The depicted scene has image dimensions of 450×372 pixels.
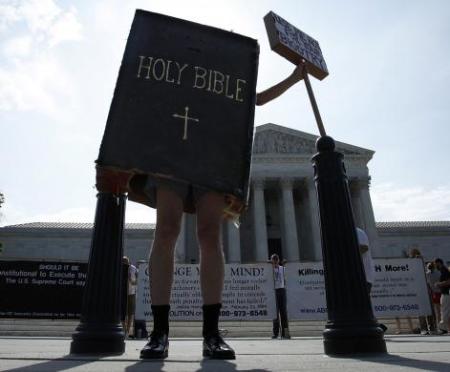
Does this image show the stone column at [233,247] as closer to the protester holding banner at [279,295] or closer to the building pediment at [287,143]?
the building pediment at [287,143]

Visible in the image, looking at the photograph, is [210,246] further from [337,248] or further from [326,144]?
[326,144]

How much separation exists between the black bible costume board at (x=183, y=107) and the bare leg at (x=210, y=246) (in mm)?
220

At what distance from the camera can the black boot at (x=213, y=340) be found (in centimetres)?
229

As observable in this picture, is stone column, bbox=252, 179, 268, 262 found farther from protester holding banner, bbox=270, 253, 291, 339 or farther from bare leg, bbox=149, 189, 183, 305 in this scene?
bare leg, bbox=149, 189, 183, 305

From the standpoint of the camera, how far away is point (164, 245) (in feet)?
8.43

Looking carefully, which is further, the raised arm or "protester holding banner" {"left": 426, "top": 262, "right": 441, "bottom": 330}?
"protester holding banner" {"left": 426, "top": 262, "right": 441, "bottom": 330}

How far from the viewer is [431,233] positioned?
41781 mm

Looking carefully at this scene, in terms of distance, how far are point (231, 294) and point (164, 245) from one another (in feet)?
28.2

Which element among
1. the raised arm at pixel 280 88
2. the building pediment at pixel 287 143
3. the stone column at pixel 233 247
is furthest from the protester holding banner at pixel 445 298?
the building pediment at pixel 287 143

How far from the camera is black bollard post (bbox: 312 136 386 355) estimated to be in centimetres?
247

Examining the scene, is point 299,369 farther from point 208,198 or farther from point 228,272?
point 228,272

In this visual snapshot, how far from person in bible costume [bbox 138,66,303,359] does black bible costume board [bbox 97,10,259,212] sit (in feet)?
0.73

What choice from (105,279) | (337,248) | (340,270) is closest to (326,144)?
(337,248)

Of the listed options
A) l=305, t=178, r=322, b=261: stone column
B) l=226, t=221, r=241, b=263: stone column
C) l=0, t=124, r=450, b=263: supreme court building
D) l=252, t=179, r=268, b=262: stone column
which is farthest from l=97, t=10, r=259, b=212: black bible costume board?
l=305, t=178, r=322, b=261: stone column
